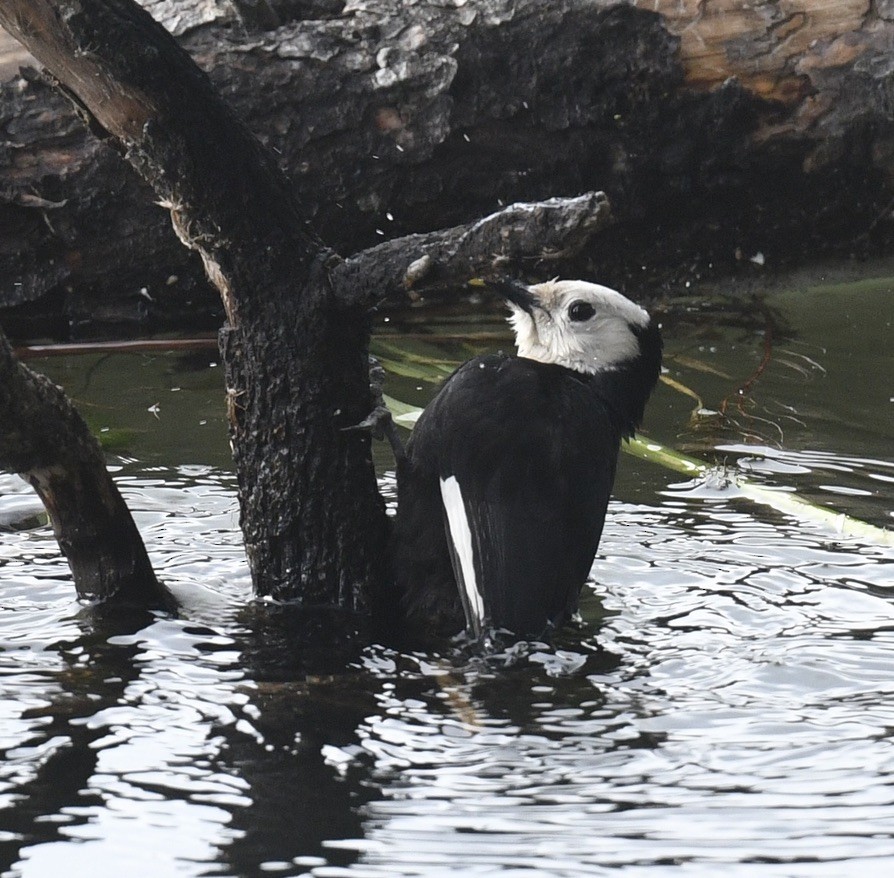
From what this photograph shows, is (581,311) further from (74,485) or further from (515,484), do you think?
(74,485)

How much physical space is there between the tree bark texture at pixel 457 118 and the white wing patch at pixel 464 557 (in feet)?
8.33

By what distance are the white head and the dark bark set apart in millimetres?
1162

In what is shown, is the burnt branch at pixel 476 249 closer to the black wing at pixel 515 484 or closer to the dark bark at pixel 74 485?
the black wing at pixel 515 484

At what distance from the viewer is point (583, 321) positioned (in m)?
3.74

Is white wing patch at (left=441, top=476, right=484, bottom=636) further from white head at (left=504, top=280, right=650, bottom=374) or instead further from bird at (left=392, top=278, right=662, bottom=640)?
white head at (left=504, top=280, right=650, bottom=374)

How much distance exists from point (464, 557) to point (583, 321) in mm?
830

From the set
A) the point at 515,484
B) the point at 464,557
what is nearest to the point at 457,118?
the point at 515,484

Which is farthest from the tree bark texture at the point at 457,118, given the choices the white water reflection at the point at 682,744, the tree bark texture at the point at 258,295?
the tree bark texture at the point at 258,295

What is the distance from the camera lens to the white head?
373 centimetres

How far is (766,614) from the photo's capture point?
3461 mm

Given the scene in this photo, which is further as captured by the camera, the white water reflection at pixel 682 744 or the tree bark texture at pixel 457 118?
the tree bark texture at pixel 457 118

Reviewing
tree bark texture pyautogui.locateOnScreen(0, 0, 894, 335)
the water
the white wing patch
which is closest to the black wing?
the white wing patch

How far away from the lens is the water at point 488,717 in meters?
2.28

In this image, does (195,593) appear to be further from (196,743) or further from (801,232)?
(801,232)
